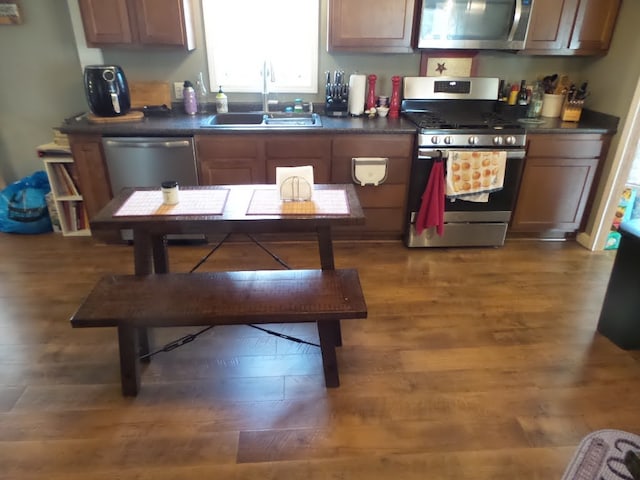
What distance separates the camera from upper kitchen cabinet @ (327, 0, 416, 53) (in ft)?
9.32

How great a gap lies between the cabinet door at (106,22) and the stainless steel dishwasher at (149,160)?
0.65m

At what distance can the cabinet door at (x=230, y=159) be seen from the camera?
9.37 feet

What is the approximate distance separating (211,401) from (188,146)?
1676 mm

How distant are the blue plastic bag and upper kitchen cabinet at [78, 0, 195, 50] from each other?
1249 mm

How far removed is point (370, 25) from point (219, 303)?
2.19 m

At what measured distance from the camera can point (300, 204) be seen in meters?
1.86

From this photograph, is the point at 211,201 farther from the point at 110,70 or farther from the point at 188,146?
the point at 110,70

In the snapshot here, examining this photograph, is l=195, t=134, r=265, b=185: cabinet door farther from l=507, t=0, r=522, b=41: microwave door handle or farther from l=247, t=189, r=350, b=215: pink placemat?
l=507, t=0, r=522, b=41: microwave door handle

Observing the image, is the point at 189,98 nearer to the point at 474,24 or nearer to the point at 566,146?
the point at 474,24

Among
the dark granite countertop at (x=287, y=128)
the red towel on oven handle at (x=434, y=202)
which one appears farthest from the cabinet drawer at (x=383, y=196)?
the dark granite countertop at (x=287, y=128)

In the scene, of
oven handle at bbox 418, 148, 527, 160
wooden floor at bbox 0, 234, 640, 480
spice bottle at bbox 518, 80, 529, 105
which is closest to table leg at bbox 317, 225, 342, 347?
wooden floor at bbox 0, 234, 640, 480

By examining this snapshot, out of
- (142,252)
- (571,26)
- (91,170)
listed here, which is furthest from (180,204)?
(571,26)

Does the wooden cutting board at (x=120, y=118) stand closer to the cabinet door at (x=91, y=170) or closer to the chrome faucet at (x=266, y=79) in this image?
the cabinet door at (x=91, y=170)

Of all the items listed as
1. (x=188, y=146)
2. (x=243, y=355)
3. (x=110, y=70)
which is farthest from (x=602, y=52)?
(x=110, y=70)
